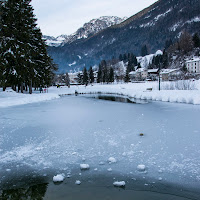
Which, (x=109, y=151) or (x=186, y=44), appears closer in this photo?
(x=109, y=151)

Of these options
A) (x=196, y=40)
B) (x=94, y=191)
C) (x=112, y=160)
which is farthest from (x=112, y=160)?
(x=196, y=40)

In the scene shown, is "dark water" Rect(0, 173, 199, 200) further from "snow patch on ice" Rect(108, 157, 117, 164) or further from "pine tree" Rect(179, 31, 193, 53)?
"pine tree" Rect(179, 31, 193, 53)

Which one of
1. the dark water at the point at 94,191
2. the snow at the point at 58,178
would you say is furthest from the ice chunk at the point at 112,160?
the snow at the point at 58,178

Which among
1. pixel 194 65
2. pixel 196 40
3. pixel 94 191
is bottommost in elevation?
pixel 94 191

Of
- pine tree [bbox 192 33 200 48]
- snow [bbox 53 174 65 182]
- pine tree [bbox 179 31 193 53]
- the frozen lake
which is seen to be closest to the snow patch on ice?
the frozen lake

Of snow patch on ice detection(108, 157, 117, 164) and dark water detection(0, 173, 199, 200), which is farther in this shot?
snow patch on ice detection(108, 157, 117, 164)

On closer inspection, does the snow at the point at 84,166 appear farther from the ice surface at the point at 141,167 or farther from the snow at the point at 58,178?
the ice surface at the point at 141,167

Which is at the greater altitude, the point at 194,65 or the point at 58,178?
the point at 194,65

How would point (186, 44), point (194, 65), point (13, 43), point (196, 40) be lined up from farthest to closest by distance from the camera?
1. point (186, 44)
2. point (196, 40)
3. point (194, 65)
4. point (13, 43)

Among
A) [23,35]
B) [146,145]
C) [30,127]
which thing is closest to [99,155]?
[146,145]

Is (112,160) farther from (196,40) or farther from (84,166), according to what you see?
(196,40)

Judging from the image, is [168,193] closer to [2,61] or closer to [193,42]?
[2,61]

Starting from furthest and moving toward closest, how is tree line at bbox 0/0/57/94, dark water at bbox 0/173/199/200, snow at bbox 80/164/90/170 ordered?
tree line at bbox 0/0/57/94
snow at bbox 80/164/90/170
dark water at bbox 0/173/199/200

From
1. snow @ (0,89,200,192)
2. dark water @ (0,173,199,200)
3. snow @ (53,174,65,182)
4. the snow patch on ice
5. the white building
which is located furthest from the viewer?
the white building
